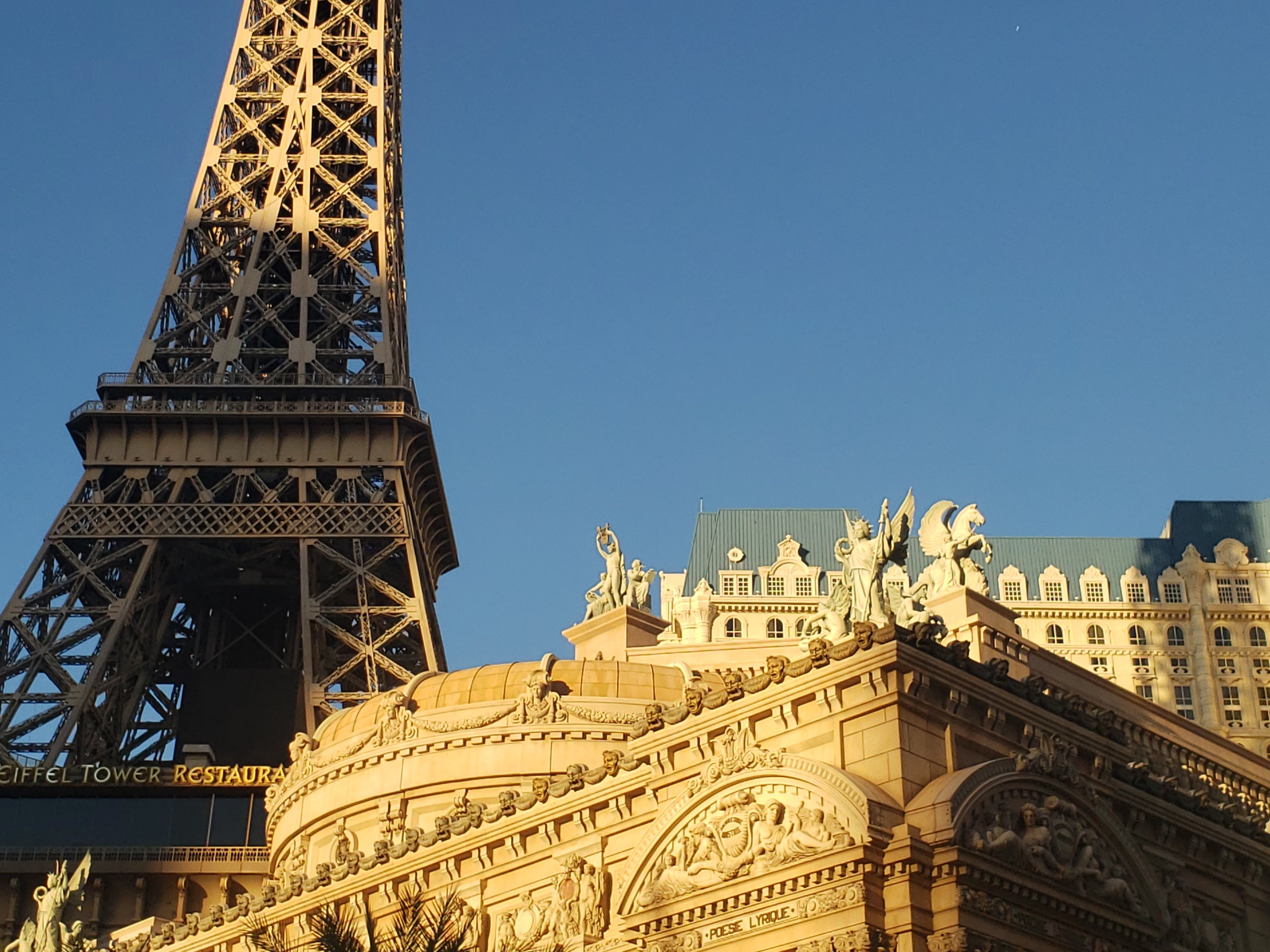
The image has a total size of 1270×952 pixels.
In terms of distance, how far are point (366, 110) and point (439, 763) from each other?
71.2m

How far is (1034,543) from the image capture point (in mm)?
131500

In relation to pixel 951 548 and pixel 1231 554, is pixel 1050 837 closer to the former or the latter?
pixel 951 548

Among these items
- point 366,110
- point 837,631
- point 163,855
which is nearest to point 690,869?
point 837,631

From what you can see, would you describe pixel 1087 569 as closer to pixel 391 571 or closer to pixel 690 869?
pixel 391 571

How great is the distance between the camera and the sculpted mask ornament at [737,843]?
2577 cm

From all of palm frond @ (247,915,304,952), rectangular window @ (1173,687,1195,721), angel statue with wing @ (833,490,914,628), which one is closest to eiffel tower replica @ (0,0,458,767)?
palm frond @ (247,915,304,952)

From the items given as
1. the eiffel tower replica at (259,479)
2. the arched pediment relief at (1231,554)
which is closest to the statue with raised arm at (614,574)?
the eiffel tower replica at (259,479)

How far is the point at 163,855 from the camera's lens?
63688 mm

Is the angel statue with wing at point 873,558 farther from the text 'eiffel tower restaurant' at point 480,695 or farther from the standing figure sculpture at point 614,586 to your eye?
the standing figure sculpture at point 614,586

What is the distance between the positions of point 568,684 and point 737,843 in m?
15.1

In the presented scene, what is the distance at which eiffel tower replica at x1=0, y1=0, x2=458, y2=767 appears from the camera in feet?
257

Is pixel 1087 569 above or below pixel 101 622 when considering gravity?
above

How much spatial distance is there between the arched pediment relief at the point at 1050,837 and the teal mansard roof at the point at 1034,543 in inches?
3724

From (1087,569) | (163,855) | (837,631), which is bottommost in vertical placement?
(837,631)
